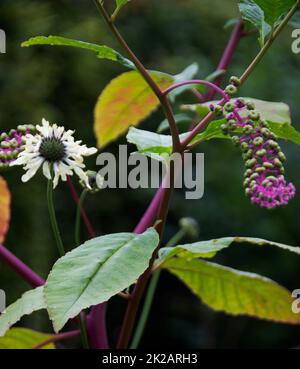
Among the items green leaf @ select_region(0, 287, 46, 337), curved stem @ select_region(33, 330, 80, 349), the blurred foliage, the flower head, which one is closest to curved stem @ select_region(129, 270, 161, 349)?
curved stem @ select_region(33, 330, 80, 349)

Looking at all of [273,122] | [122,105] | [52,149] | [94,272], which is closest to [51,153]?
[52,149]

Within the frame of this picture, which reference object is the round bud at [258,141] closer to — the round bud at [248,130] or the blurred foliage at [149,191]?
the round bud at [248,130]

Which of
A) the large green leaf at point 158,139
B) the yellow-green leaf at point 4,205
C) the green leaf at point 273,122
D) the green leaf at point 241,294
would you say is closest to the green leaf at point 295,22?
the green leaf at point 273,122

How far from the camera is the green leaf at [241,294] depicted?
3.03 ft

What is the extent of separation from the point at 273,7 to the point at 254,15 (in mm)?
55

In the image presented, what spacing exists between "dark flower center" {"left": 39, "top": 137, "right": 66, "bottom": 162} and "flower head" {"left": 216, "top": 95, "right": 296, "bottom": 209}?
0.17 metres

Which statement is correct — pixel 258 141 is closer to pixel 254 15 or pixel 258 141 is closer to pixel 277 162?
pixel 277 162

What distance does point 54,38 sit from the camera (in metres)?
0.69

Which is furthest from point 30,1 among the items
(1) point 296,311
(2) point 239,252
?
(1) point 296,311

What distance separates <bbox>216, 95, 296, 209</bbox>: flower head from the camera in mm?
569

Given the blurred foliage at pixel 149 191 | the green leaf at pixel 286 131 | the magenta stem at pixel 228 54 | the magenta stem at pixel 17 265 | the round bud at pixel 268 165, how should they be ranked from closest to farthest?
the round bud at pixel 268 165 < the green leaf at pixel 286 131 < the magenta stem at pixel 17 265 < the magenta stem at pixel 228 54 < the blurred foliage at pixel 149 191

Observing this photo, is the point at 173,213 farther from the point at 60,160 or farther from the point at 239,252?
the point at 60,160

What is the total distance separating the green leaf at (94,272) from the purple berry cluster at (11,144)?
11 centimetres

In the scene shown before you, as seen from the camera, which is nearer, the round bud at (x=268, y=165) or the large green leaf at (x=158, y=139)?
the round bud at (x=268, y=165)
